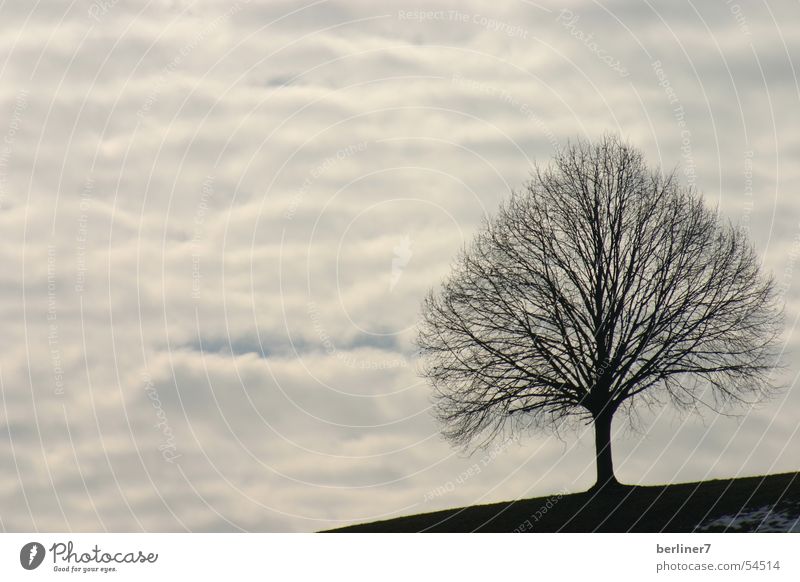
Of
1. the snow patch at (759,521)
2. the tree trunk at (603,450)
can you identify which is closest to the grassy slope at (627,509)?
the snow patch at (759,521)

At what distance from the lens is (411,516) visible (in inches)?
1665

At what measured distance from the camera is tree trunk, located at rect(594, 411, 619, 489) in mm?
38719

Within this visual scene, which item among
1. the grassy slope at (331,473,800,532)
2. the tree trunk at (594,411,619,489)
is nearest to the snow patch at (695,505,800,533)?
the grassy slope at (331,473,800,532)

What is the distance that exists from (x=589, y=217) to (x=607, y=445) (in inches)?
371

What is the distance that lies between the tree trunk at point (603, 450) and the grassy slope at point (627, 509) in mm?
536

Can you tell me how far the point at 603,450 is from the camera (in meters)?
39.0

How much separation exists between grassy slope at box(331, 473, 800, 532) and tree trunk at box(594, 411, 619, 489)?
1.76 ft

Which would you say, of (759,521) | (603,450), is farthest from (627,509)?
(759,521)

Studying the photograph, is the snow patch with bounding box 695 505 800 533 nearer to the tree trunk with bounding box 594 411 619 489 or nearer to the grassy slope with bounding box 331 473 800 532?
the grassy slope with bounding box 331 473 800 532

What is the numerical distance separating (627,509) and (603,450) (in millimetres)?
2958

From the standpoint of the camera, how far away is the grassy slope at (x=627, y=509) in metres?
33.9

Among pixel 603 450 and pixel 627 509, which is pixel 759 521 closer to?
pixel 627 509

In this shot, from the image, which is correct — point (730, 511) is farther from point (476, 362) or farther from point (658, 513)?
point (476, 362)
